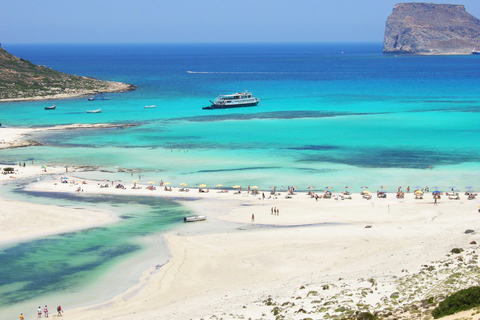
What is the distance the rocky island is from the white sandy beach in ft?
274

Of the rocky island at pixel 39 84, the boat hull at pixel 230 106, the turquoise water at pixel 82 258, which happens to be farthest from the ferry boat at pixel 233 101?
the turquoise water at pixel 82 258

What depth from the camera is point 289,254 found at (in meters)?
35.9

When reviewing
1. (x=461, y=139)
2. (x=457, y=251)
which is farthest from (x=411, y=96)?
(x=457, y=251)

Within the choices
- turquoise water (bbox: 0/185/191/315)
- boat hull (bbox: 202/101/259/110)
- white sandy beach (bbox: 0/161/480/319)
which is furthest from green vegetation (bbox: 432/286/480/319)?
boat hull (bbox: 202/101/259/110)

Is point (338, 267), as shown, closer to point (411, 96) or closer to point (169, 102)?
point (169, 102)

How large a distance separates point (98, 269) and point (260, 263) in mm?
9551

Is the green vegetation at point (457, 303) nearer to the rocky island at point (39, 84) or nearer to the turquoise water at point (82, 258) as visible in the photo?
the turquoise water at point (82, 258)

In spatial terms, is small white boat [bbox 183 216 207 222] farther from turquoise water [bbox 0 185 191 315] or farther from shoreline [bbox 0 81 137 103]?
shoreline [bbox 0 81 137 103]

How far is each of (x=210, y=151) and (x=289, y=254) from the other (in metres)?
38.5

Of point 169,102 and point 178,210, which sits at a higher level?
point 169,102

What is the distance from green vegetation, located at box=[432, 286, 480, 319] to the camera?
23062 millimetres

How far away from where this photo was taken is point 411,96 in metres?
128

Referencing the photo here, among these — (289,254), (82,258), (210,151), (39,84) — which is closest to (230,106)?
(210,151)

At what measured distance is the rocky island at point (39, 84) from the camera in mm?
128125
